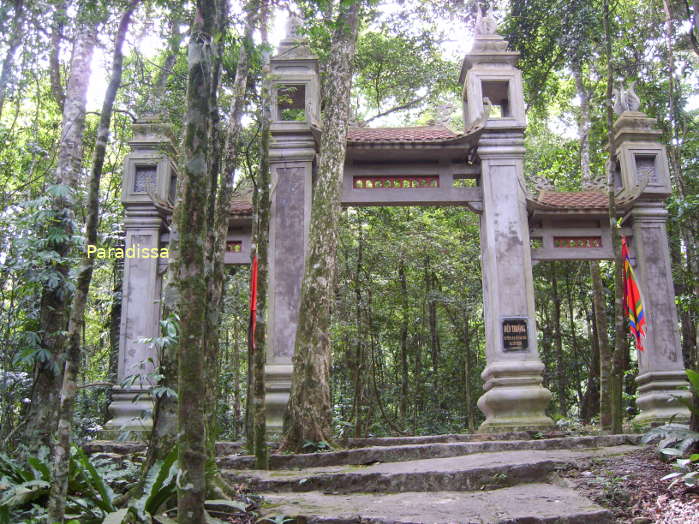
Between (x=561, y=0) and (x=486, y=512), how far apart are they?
12.5 metres

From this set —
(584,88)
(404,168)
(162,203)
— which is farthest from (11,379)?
(584,88)

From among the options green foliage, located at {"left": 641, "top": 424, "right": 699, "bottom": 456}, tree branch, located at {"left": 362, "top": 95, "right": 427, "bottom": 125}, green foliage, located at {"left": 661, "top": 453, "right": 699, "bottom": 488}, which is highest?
tree branch, located at {"left": 362, "top": 95, "right": 427, "bottom": 125}

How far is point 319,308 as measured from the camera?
8.20 metres

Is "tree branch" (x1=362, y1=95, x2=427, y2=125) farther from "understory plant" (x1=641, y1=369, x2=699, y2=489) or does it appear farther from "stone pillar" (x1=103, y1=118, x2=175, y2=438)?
"understory plant" (x1=641, y1=369, x2=699, y2=489)

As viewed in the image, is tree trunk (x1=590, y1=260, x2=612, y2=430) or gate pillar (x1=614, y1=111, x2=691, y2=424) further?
gate pillar (x1=614, y1=111, x2=691, y2=424)

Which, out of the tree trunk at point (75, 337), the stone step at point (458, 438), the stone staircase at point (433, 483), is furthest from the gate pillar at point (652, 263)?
the tree trunk at point (75, 337)

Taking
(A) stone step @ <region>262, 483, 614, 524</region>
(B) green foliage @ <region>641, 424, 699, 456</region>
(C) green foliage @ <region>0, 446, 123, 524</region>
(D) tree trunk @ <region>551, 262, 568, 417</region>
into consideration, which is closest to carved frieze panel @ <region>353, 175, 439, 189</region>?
(A) stone step @ <region>262, 483, 614, 524</region>

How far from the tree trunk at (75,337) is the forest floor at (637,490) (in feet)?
13.2

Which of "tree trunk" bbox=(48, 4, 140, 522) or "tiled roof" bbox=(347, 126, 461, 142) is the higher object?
"tiled roof" bbox=(347, 126, 461, 142)

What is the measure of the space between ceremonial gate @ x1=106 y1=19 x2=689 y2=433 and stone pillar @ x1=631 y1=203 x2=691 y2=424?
0.02 m

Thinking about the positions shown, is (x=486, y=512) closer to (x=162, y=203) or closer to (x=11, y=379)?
(x=11, y=379)

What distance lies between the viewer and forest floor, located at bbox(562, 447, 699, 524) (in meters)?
4.52

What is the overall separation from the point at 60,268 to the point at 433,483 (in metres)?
4.85

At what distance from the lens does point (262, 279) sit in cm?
712
